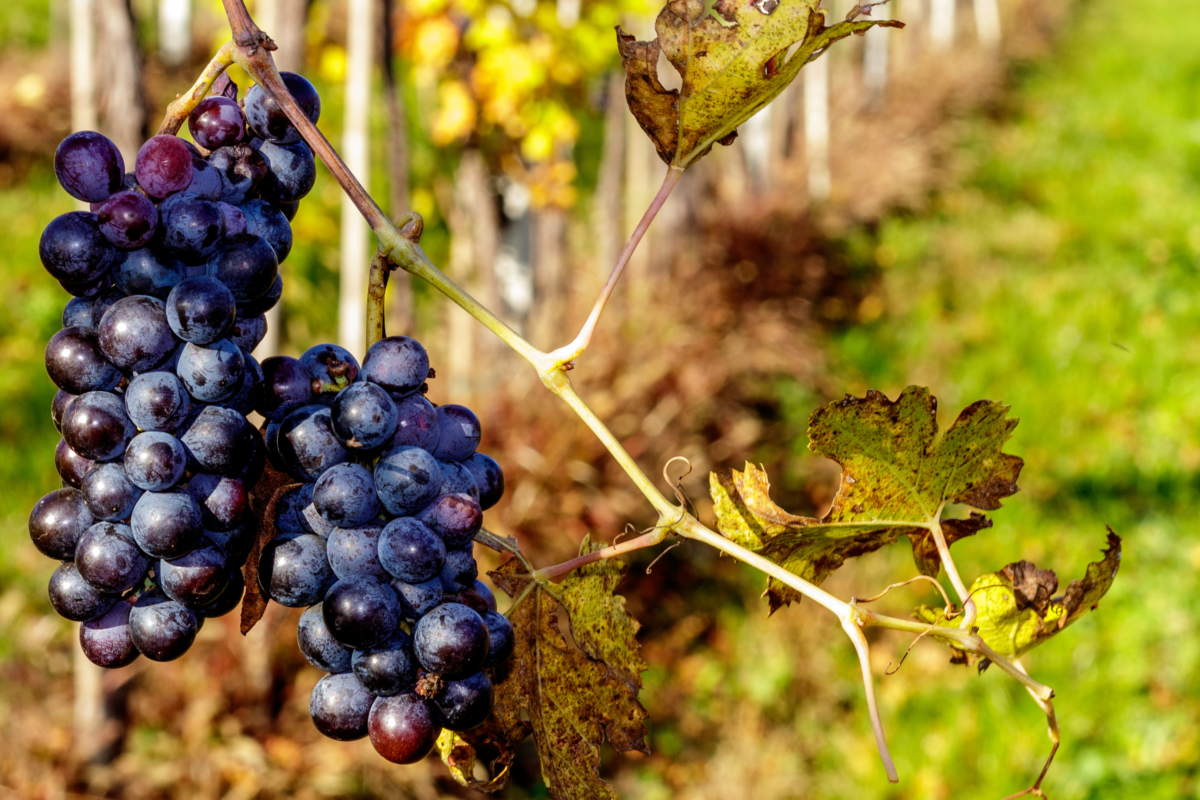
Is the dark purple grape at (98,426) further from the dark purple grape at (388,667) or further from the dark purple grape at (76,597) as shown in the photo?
the dark purple grape at (388,667)

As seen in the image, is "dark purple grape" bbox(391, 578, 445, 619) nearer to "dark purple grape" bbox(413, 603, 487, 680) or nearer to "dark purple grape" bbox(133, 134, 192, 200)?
"dark purple grape" bbox(413, 603, 487, 680)

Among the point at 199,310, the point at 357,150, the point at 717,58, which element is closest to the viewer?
the point at 199,310

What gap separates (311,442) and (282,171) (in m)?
0.20

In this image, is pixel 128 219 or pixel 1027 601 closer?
pixel 128 219

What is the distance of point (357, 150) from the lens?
2719mm

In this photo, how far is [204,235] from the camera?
1.93ft

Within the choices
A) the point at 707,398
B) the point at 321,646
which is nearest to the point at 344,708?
the point at 321,646

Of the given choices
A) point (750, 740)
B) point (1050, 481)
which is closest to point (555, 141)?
point (750, 740)

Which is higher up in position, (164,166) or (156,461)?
(164,166)

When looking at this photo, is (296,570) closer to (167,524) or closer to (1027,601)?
(167,524)

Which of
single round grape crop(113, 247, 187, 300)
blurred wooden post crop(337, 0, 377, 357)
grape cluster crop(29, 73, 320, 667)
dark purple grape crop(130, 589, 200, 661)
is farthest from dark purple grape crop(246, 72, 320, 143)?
blurred wooden post crop(337, 0, 377, 357)

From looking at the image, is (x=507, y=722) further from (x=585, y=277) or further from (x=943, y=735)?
(x=585, y=277)

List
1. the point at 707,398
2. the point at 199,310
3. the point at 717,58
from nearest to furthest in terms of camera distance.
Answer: the point at 199,310
the point at 717,58
the point at 707,398

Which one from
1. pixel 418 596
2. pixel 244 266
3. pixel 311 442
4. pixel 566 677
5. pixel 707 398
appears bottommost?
pixel 707 398
